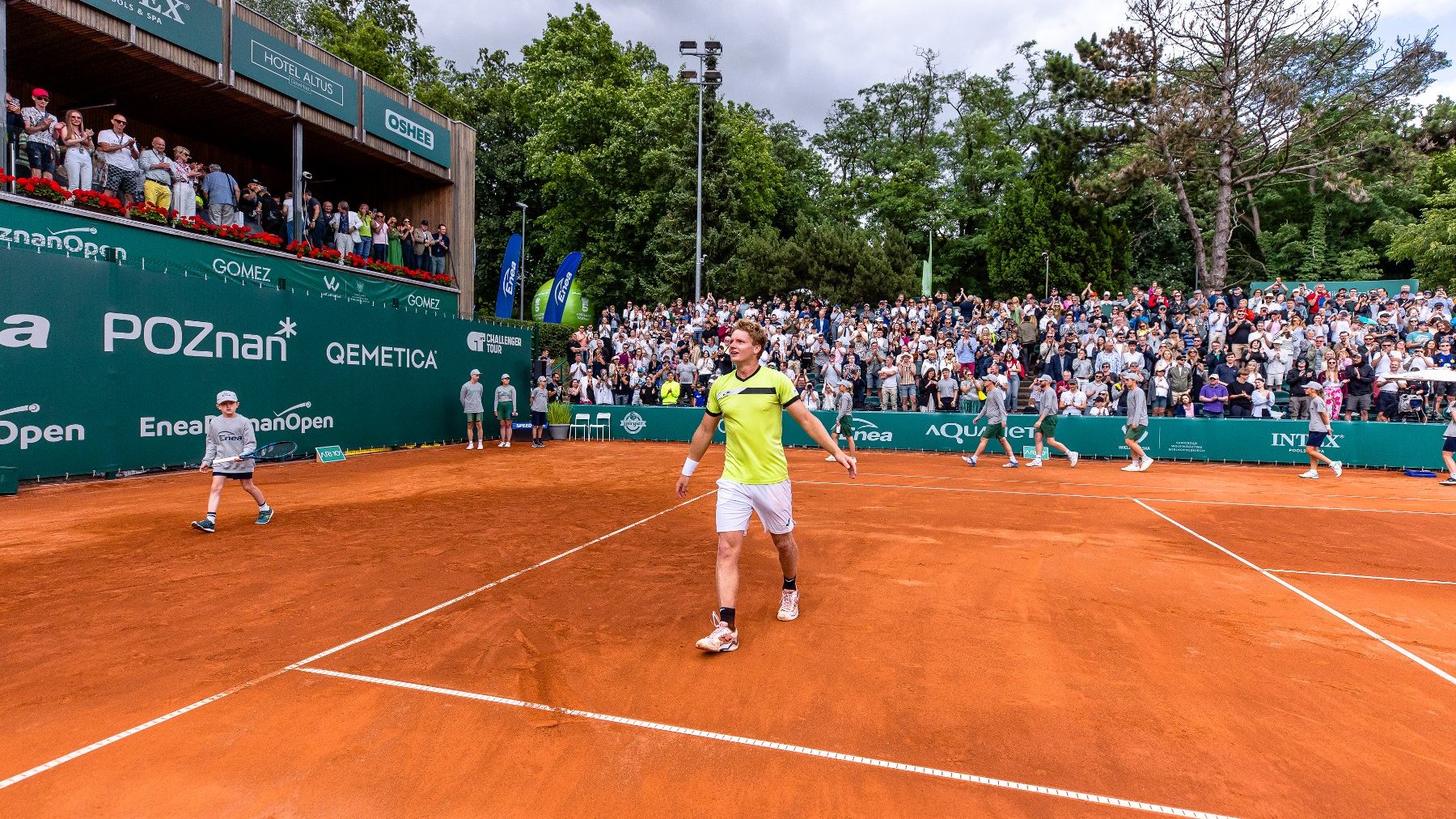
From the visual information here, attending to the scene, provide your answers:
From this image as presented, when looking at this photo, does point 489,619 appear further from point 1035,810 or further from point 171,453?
point 171,453

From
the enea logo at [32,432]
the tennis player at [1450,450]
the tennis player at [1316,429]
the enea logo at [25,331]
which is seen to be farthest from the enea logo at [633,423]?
the tennis player at [1450,450]

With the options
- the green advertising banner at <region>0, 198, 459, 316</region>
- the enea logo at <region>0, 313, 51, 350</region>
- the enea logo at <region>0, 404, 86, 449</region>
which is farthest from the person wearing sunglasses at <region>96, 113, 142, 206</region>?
the enea logo at <region>0, 404, 86, 449</region>

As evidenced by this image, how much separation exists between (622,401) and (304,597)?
19469 millimetres

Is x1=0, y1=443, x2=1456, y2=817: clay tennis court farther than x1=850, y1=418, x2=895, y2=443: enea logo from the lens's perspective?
No

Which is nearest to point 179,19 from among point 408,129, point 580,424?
point 408,129

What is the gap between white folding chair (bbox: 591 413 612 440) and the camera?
935 inches

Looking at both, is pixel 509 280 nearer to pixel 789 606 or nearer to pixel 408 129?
pixel 408 129

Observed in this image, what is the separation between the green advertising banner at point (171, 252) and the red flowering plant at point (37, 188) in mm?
168

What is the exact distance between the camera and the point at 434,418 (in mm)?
19766

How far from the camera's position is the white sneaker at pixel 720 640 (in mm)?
4832

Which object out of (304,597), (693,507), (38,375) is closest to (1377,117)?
(693,507)

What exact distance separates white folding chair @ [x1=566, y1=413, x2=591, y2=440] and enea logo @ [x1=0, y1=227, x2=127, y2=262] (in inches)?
484

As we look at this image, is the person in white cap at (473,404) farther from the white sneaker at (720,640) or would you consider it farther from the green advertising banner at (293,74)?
the white sneaker at (720,640)

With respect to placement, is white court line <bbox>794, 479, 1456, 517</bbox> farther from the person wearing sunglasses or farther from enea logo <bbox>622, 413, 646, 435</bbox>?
the person wearing sunglasses
